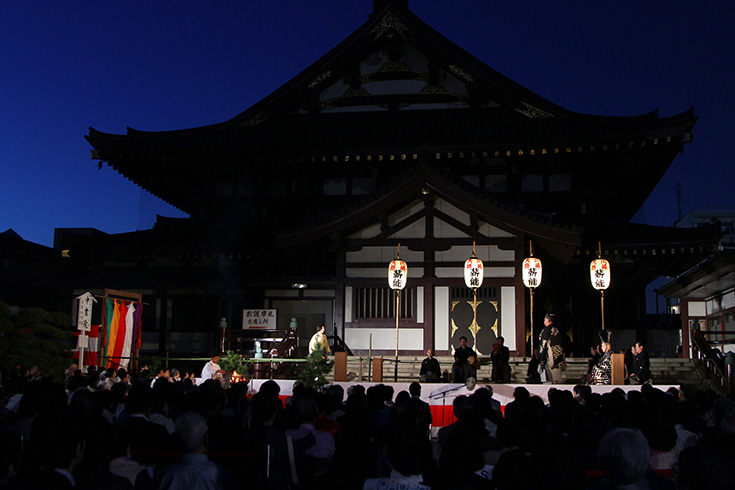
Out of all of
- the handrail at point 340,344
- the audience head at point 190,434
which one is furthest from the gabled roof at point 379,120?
the audience head at point 190,434

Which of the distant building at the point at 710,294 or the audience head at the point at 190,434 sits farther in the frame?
the distant building at the point at 710,294

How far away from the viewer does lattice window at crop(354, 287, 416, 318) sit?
64.9ft

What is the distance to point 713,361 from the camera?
16.2m

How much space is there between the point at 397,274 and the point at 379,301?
1758mm

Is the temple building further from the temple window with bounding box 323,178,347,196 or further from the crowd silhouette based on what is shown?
the crowd silhouette

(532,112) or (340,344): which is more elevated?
(532,112)

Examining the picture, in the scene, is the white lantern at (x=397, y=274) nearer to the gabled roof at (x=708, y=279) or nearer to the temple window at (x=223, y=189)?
the gabled roof at (x=708, y=279)

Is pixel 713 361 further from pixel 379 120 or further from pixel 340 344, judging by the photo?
pixel 379 120

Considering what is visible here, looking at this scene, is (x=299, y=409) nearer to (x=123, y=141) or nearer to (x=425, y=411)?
(x=425, y=411)

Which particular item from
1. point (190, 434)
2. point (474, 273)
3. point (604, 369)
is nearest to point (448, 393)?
point (604, 369)

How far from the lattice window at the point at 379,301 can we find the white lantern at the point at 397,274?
4.03ft

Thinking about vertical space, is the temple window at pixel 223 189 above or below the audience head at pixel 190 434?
above

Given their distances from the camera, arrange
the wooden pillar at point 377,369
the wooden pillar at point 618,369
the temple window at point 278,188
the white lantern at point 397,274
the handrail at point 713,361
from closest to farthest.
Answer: the wooden pillar at point 618,369
the handrail at point 713,361
the wooden pillar at point 377,369
the white lantern at point 397,274
the temple window at point 278,188

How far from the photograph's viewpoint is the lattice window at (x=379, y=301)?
19781mm
